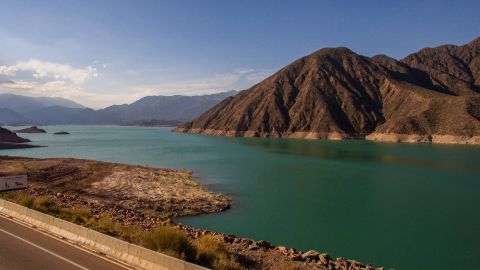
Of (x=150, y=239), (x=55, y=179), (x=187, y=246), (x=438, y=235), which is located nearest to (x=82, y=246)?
(x=150, y=239)

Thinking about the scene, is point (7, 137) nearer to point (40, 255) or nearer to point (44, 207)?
point (44, 207)

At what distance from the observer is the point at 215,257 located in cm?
1472

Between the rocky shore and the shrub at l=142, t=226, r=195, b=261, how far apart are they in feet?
7.84

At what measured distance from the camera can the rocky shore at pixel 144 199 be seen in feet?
58.3

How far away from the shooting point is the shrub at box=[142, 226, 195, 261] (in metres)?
14.5

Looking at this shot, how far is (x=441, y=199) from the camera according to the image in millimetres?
42188

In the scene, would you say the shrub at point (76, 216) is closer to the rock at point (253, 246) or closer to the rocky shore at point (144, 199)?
the rocky shore at point (144, 199)

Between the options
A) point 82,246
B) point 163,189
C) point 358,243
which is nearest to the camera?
point 82,246

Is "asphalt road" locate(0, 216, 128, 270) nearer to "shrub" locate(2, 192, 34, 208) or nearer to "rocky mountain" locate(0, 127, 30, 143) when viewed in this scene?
"shrub" locate(2, 192, 34, 208)

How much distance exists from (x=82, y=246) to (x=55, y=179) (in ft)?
125

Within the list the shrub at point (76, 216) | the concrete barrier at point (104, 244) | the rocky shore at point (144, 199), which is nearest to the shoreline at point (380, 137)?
the rocky shore at point (144, 199)

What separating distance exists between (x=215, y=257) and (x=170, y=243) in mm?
1744

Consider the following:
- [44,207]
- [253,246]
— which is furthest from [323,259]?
[44,207]

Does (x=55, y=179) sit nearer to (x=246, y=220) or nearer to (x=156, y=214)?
(x=156, y=214)
